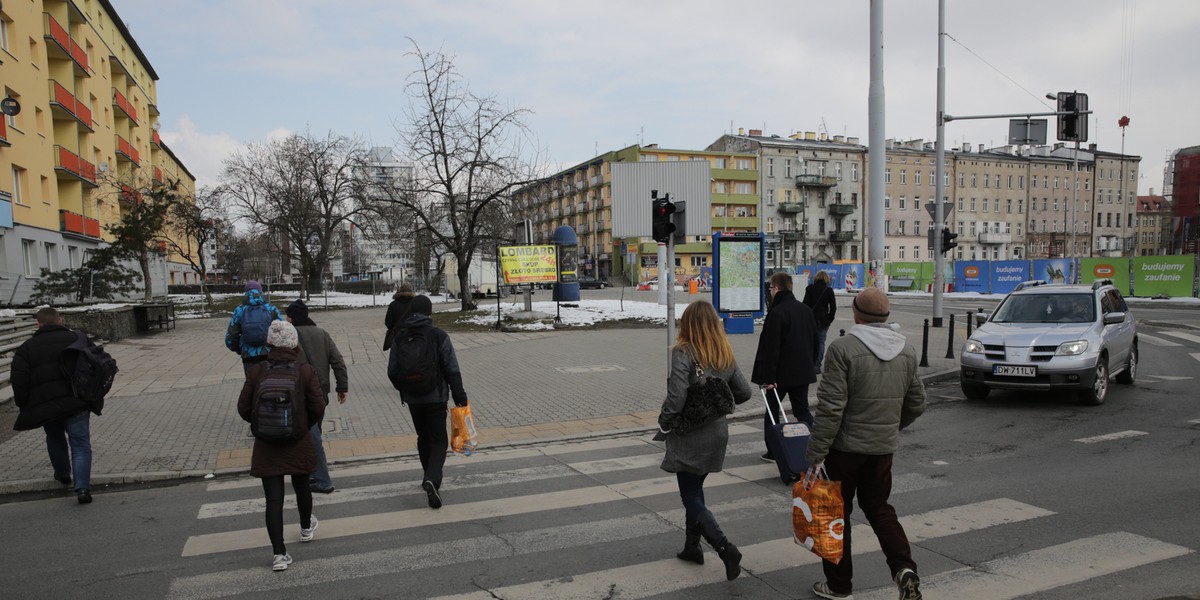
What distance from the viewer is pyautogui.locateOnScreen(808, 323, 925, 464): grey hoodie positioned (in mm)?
3578

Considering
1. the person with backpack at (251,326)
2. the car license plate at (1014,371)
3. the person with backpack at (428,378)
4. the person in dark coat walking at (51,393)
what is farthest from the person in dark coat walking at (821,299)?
the person in dark coat walking at (51,393)

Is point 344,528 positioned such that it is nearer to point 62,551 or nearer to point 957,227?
point 62,551

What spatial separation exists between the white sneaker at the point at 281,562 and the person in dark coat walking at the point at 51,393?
8.99 feet

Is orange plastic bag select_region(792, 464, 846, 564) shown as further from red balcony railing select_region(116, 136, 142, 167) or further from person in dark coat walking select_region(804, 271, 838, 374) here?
red balcony railing select_region(116, 136, 142, 167)

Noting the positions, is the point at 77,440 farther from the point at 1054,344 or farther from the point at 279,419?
the point at 1054,344

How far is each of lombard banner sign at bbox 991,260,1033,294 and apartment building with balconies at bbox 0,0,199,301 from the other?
137 ft

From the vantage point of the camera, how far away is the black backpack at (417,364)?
220 inches

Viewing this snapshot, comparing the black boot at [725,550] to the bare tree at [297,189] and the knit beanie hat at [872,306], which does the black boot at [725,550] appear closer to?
the knit beanie hat at [872,306]

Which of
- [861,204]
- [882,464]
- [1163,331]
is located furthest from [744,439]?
[861,204]

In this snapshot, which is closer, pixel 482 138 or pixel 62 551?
pixel 62 551

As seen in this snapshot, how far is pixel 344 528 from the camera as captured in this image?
517 centimetres

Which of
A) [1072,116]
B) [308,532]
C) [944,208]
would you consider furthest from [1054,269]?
[308,532]

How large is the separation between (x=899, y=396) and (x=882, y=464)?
0.38 m

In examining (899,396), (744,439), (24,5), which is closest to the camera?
(899,396)
